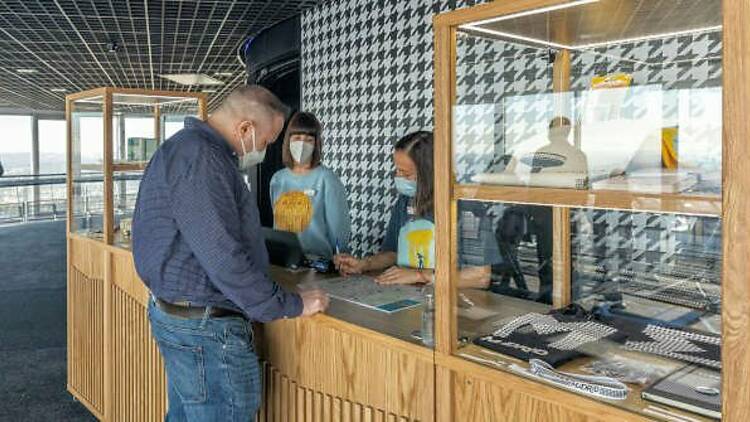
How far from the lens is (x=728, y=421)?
3.55ft

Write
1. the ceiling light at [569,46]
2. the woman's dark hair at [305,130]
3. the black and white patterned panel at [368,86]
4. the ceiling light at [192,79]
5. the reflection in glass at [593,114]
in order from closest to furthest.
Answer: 1. the reflection in glass at [593,114]
2. the ceiling light at [569,46]
3. the woman's dark hair at [305,130]
4. the black and white patterned panel at [368,86]
5. the ceiling light at [192,79]

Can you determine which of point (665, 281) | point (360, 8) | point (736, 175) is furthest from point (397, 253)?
point (360, 8)

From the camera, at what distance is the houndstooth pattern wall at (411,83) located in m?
1.46

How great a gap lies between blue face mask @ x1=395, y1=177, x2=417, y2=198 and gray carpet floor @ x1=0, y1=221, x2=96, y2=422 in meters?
2.24

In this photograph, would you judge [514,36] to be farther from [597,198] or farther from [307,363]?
[307,363]

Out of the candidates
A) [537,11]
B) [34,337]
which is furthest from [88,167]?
[537,11]

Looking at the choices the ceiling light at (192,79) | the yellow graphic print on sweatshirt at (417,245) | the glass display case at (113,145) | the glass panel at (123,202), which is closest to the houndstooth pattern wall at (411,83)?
the yellow graphic print on sweatshirt at (417,245)

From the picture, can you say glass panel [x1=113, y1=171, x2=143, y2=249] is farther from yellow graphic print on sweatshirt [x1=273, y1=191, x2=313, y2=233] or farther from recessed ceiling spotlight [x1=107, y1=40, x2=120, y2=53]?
recessed ceiling spotlight [x1=107, y1=40, x2=120, y2=53]

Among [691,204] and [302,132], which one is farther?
[302,132]

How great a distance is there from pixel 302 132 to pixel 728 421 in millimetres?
2317

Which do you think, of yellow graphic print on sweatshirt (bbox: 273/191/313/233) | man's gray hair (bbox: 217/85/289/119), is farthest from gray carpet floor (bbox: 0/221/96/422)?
man's gray hair (bbox: 217/85/289/119)

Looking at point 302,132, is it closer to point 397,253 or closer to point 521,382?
point 397,253

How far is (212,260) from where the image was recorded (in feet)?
5.59

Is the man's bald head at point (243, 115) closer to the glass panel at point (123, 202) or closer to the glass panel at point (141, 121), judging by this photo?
the glass panel at point (141, 121)
